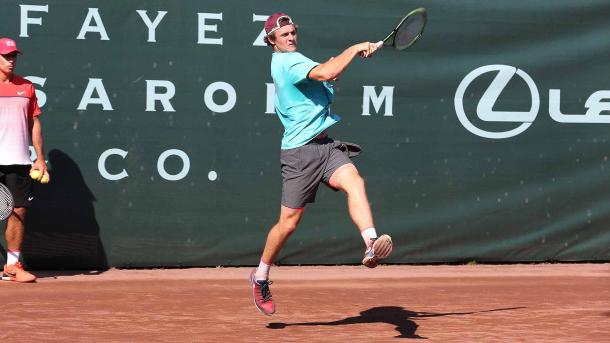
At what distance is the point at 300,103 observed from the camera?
612 centimetres

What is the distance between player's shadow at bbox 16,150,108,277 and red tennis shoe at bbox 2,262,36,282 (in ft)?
1.54

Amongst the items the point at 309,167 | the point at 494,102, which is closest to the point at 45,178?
the point at 309,167

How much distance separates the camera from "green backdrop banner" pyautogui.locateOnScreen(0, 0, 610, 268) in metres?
8.43

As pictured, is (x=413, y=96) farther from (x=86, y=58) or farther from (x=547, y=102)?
(x=86, y=58)

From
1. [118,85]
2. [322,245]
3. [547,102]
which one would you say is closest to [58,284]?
[118,85]

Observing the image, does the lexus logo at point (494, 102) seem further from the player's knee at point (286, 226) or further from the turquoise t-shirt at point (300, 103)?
the player's knee at point (286, 226)

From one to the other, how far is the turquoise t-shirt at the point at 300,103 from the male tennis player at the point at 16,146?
7.84 ft

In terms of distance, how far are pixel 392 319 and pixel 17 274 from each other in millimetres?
2771

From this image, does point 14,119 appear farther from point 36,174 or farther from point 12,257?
point 12,257

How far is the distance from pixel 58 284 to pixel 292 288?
1586mm

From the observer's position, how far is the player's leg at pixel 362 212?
5414 mm

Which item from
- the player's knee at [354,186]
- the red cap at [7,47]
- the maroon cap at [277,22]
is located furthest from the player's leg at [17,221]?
the player's knee at [354,186]

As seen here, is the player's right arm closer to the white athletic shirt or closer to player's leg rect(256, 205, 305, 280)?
player's leg rect(256, 205, 305, 280)

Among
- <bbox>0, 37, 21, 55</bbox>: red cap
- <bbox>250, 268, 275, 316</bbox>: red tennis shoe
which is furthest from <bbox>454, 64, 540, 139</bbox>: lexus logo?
<bbox>0, 37, 21, 55</bbox>: red cap
